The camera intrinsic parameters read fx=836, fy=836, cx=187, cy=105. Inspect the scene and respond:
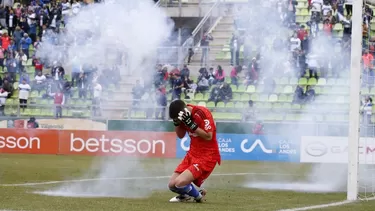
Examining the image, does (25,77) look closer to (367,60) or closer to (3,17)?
(3,17)

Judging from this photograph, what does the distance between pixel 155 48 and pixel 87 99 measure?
3.62m

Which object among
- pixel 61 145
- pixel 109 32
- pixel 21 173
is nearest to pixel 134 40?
pixel 109 32

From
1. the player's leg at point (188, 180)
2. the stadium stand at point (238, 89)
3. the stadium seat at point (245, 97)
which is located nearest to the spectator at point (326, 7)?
the stadium stand at point (238, 89)

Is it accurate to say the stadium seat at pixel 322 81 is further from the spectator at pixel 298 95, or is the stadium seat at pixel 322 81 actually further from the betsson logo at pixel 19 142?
the betsson logo at pixel 19 142

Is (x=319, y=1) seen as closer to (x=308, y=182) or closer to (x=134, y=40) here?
(x=134, y=40)

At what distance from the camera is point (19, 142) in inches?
1222

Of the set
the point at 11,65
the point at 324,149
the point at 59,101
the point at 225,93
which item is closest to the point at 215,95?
the point at 225,93

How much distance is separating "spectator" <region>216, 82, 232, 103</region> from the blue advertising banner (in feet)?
4.46

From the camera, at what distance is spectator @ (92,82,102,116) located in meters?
30.6

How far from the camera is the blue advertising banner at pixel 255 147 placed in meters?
29.2

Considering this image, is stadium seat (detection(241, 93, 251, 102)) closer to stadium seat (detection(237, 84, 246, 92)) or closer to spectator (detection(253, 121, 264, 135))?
stadium seat (detection(237, 84, 246, 92))

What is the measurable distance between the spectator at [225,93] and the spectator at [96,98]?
4.43 m

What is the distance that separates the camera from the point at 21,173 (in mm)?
20438

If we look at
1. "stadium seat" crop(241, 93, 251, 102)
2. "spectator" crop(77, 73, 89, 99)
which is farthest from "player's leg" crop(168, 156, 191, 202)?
"spectator" crop(77, 73, 89, 99)
